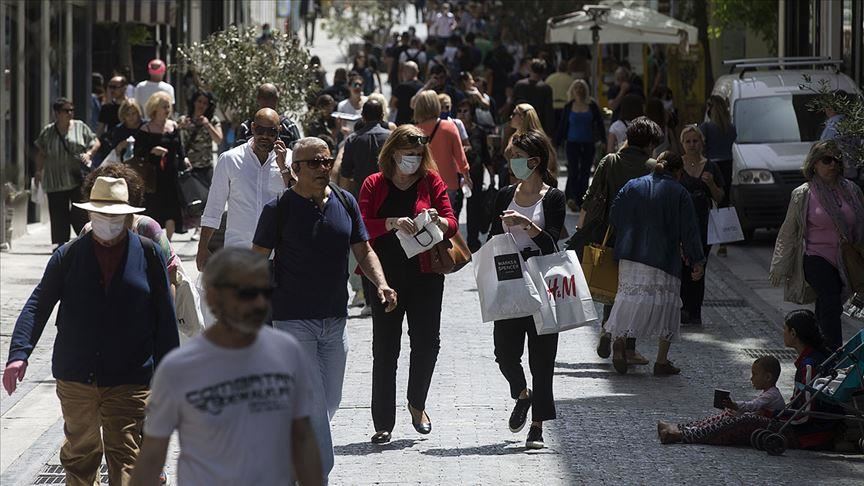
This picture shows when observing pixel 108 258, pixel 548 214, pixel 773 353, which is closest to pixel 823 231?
pixel 773 353

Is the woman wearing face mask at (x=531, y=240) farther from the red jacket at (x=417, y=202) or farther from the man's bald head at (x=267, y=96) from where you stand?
the man's bald head at (x=267, y=96)

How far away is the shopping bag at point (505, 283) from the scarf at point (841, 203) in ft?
8.49

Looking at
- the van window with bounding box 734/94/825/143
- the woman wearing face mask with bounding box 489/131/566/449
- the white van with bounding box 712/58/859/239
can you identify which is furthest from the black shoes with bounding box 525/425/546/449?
the van window with bounding box 734/94/825/143

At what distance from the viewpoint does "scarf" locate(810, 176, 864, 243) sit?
1078cm

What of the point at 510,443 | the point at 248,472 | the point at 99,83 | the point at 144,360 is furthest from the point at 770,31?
the point at 248,472

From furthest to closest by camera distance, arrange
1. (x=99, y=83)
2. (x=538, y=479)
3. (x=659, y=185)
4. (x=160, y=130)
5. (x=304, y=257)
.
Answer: (x=99, y=83) < (x=160, y=130) < (x=659, y=185) < (x=538, y=479) < (x=304, y=257)

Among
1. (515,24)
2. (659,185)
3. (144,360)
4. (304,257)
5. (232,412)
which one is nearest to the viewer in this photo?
(232,412)

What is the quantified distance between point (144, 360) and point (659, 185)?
4.69 metres

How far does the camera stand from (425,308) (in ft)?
30.2

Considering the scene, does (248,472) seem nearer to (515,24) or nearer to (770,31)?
(770,31)

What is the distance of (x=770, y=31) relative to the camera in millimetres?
32062

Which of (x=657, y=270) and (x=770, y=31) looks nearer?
(x=657, y=270)

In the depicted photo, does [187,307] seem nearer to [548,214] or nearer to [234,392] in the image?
[548,214]

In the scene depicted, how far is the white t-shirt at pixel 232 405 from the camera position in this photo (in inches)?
188
